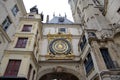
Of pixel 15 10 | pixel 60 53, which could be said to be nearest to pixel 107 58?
pixel 60 53

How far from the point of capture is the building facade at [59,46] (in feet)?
41.8

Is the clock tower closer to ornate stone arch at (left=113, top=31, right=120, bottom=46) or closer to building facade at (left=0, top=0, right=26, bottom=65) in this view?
building facade at (left=0, top=0, right=26, bottom=65)

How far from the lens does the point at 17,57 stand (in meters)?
13.9

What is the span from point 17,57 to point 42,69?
16.1 ft

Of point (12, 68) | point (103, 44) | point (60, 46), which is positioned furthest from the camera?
point (60, 46)

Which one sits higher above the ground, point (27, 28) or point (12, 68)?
point (27, 28)

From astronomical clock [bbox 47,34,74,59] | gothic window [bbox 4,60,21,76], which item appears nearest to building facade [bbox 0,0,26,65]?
gothic window [bbox 4,60,21,76]

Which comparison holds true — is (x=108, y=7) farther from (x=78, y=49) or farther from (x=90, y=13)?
(x=78, y=49)

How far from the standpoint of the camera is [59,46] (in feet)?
65.5

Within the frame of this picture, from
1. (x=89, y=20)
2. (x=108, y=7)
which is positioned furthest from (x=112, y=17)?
(x=89, y=20)

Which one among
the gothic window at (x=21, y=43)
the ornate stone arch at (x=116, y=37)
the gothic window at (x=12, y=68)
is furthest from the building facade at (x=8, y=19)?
the ornate stone arch at (x=116, y=37)

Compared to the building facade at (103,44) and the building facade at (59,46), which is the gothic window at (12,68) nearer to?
the building facade at (59,46)

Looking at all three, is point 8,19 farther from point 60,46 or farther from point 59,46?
point 60,46

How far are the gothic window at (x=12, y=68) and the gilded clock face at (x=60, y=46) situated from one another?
22.9 ft
